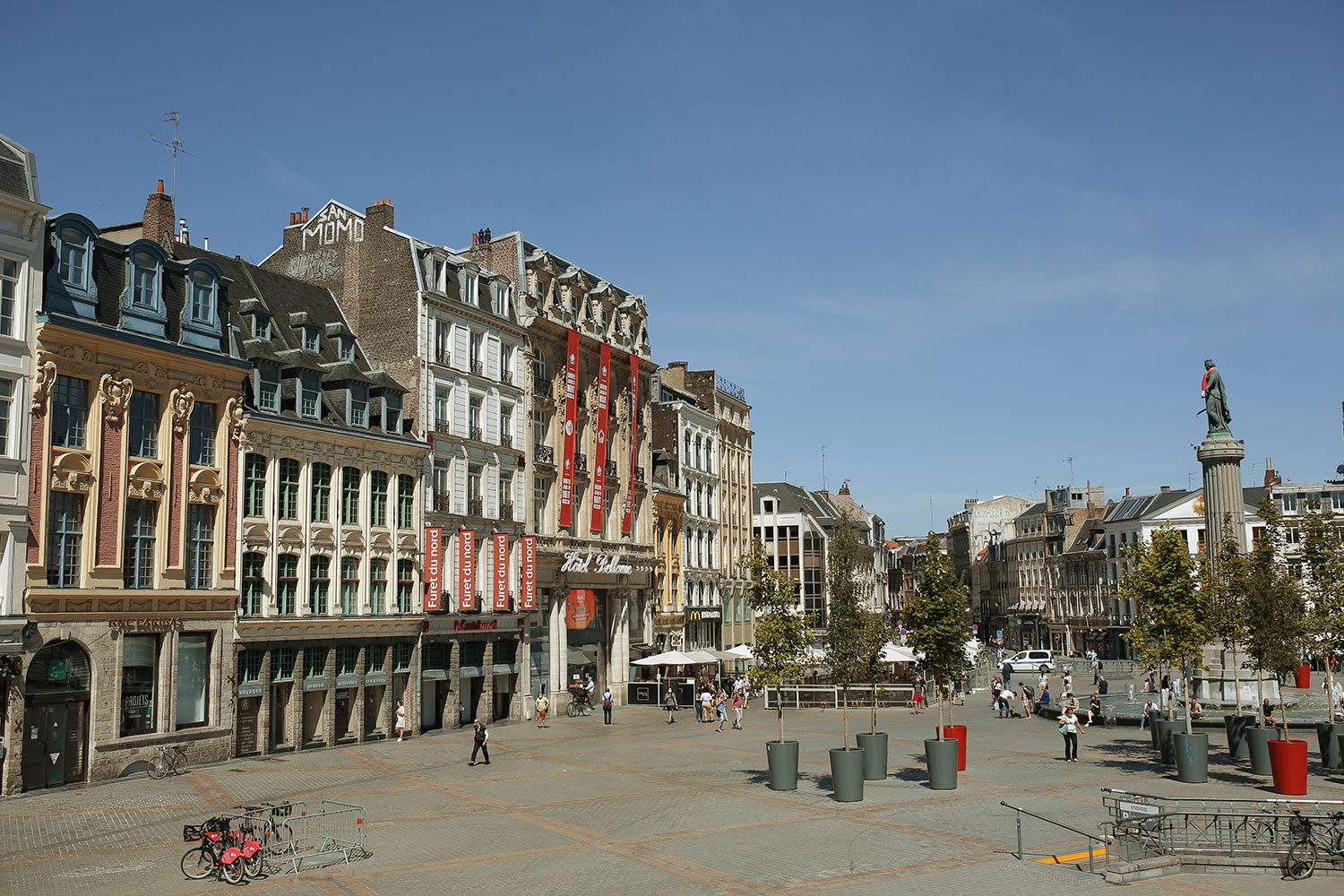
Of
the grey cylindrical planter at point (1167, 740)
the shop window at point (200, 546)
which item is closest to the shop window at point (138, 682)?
the shop window at point (200, 546)

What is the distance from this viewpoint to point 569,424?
57.0 m

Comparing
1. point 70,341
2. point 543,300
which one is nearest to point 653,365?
point 543,300

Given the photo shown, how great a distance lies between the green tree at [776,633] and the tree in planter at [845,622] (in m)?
0.83

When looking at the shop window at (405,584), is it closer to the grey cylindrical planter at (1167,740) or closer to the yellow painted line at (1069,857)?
the grey cylindrical planter at (1167,740)

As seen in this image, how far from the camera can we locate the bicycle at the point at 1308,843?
19.2 meters

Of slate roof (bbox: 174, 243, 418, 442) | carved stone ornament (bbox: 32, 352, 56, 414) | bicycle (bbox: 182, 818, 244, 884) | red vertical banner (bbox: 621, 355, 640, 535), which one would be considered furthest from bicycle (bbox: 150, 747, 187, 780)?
red vertical banner (bbox: 621, 355, 640, 535)

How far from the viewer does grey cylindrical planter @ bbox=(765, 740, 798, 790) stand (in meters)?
28.9

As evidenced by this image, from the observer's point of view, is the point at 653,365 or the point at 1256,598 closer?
the point at 1256,598

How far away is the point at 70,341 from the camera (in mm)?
32312

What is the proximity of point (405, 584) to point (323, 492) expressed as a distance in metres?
5.76

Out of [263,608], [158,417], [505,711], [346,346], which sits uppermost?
[346,346]

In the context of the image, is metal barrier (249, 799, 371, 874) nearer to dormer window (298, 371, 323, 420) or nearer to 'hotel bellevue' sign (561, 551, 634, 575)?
dormer window (298, 371, 323, 420)

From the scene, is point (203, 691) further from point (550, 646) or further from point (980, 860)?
point (980, 860)

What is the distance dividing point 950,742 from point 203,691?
77.4 feet
